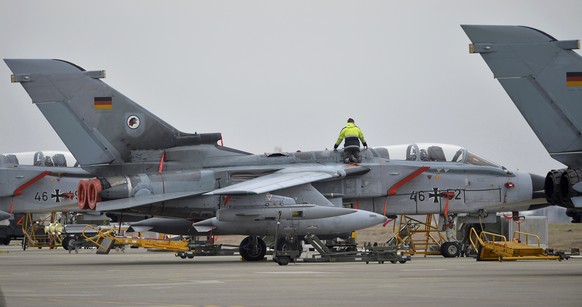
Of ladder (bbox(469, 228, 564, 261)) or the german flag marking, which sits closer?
ladder (bbox(469, 228, 564, 261))

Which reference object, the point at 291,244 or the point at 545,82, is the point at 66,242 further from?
the point at 545,82

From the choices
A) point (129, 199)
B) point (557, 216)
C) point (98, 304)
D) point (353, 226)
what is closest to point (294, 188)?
point (353, 226)

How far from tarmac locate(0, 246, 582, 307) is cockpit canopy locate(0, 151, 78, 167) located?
46.4ft

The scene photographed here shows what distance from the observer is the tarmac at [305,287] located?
11.6m

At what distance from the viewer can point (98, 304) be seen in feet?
37.2

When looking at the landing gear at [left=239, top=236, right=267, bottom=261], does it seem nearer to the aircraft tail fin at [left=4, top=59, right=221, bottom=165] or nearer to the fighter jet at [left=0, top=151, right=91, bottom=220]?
the aircraft tail fin at [left=4, top=59, right=221, bottom=165]

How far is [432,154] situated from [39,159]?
1345 centimetres

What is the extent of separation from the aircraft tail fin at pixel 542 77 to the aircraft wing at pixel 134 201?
10.7m

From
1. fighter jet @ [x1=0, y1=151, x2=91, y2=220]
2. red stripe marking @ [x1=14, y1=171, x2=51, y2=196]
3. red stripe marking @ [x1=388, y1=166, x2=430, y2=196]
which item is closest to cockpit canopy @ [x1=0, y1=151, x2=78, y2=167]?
fighter jet @ [x1=0, y1=151, x2=91, y2=220]

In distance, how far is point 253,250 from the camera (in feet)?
84.0

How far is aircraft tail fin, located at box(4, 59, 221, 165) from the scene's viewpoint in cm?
2539

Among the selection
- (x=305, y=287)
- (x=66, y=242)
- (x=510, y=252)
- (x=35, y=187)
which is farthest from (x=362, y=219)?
(x=66, y=242)

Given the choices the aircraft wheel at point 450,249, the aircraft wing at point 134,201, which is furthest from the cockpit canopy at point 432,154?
the aircraft wing at point 134,201

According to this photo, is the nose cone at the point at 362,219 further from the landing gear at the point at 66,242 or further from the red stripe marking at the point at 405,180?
the landing gear at the point at 66,242
